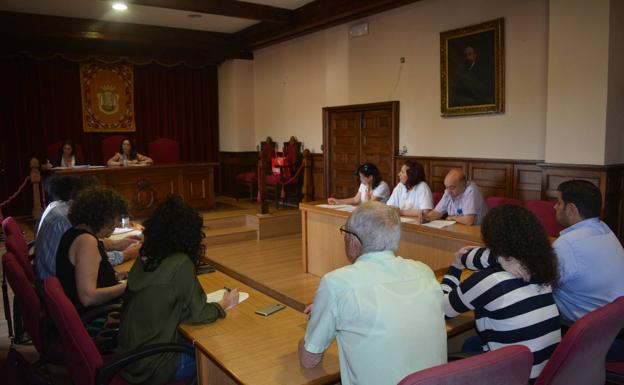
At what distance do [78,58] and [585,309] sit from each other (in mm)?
7945

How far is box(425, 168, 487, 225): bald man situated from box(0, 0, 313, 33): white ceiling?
4.03 m

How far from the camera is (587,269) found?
2129 mm

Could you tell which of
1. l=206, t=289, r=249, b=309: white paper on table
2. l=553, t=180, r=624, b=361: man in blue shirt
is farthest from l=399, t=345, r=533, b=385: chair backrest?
l=206, t=289, r=249, b=309: white paper on table

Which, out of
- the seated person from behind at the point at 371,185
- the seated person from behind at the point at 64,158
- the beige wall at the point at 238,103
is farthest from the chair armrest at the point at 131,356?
the beige wall at the point at 238,103

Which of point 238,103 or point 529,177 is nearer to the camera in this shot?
point 529,177

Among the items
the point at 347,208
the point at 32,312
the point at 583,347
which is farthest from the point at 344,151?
the point at 583,347

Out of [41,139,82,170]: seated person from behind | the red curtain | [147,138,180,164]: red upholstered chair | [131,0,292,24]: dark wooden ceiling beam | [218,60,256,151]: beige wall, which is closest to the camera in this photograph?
[131,0,292,24]: dark wooden ceiling beam

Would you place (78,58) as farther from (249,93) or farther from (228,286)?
(228,286)

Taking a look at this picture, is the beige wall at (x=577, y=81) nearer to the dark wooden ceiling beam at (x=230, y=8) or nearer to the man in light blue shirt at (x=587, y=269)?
the man in light blue shirt at (x=587, y=269)

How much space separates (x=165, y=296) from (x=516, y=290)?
4.13 ft

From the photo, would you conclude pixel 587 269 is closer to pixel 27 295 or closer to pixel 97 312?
pixel 97 312

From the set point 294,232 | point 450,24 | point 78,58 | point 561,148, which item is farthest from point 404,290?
point 78,58

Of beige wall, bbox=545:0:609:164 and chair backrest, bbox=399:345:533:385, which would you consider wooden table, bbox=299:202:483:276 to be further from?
chair backrest, bbox=399:345:533:385

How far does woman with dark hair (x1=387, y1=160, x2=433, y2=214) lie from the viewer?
4195 millimetres
